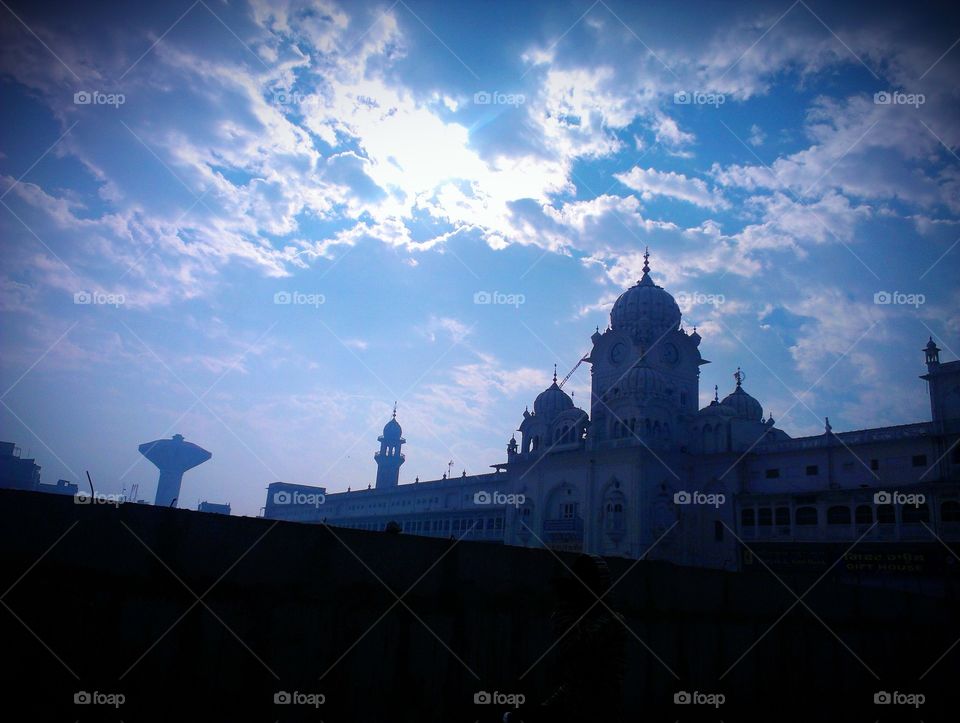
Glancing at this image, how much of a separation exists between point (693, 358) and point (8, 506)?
52.8 metres

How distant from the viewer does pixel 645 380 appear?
47.1 meters

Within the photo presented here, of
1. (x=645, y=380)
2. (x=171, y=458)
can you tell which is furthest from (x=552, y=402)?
(x=171, y=458)

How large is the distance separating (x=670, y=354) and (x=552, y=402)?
11713 mm

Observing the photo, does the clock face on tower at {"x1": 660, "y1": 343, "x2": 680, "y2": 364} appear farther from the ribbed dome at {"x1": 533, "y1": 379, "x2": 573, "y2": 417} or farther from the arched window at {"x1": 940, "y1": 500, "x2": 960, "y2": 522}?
the arched window at {"x1": 940, "y1": 500, "x2": 960, "y2": 522}

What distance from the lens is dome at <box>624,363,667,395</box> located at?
154ft

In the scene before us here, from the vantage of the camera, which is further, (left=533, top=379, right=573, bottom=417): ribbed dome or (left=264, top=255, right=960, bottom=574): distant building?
(left=533, top=379, right=573, bottom=417): ribbed dome

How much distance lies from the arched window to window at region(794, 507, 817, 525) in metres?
6.68

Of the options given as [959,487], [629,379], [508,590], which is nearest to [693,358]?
[629,379]

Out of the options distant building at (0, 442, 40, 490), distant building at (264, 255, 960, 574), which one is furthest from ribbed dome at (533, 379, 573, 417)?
distant building at (0, 442, 40, 490)

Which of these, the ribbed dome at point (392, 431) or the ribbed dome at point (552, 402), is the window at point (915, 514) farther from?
the ribbed dome at point (392, 431)

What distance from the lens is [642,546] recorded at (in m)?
41.4

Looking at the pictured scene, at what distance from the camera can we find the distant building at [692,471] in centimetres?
3422

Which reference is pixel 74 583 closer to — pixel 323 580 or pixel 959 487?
pixel 323 580

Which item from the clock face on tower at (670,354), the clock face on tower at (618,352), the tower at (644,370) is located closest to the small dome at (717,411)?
the tower at (644,370)
